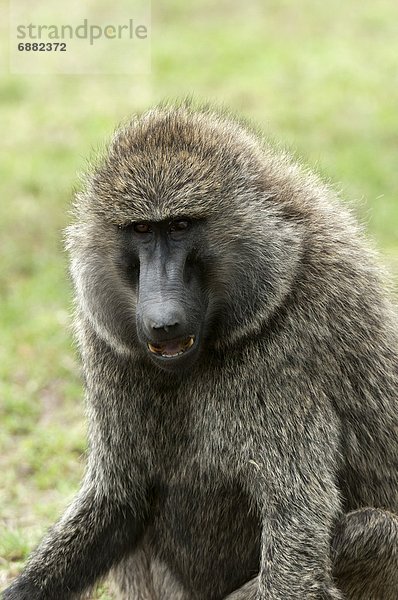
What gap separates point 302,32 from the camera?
14562 millimetres

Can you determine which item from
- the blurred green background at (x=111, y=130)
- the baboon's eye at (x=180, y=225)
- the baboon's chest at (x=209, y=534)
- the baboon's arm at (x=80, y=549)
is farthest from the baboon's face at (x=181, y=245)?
the blurred green background at (x=111, y=130)

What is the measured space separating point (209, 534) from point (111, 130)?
24.3 ft

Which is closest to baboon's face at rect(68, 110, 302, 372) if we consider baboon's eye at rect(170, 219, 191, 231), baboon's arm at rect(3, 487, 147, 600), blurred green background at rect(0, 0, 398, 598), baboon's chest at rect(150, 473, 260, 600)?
baboon's eye at rect(170, 219, 191, 231)

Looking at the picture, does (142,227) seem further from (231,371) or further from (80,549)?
(80,549)

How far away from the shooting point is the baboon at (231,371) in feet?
13.1

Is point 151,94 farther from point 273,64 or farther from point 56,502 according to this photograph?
point 56,502

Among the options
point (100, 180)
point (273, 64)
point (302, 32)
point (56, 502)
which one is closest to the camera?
point (100, 180)

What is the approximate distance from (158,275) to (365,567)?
3.97 feet

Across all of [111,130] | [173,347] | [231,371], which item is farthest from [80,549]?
[111,130]

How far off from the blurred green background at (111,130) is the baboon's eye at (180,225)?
1.23 m

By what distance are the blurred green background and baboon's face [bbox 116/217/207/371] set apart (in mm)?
1237

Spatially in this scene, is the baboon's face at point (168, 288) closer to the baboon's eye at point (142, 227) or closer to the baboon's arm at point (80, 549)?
the baboon's eye at point (142, 227)

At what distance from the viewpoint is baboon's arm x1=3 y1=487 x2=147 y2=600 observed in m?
4.49

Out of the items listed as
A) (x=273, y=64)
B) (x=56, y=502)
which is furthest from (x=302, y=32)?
(x=56, y=502)
